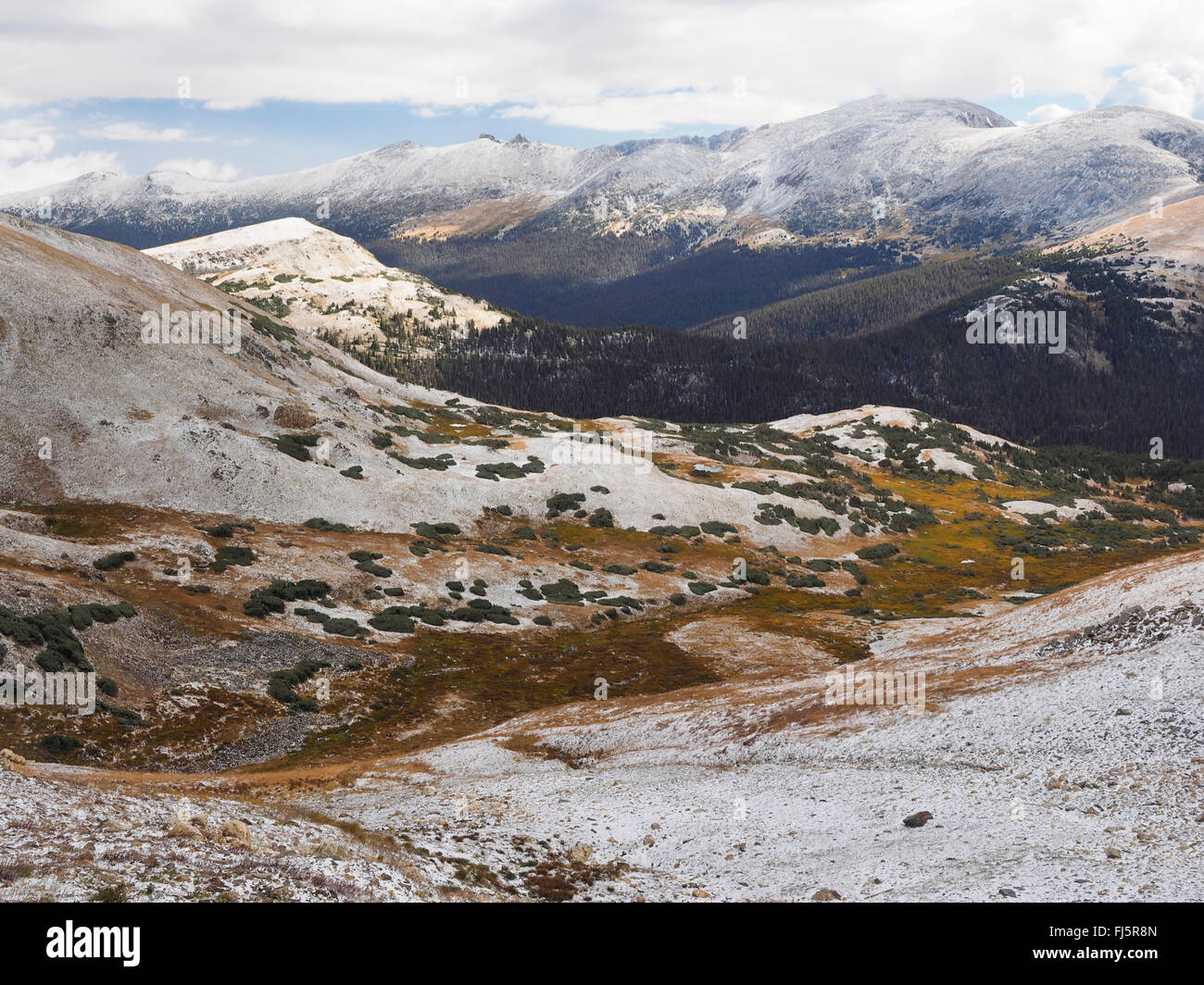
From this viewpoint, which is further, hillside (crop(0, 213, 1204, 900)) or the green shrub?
the green shrub

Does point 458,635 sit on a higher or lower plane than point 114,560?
lower

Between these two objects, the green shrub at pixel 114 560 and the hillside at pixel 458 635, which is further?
the green shrub at pixel 114 560

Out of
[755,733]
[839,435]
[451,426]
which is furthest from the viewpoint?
[839,435]

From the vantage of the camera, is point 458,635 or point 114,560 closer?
point 114,560

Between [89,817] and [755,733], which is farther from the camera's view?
[755,733]

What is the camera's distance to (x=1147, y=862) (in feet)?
56.1

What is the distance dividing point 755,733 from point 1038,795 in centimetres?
1085
